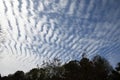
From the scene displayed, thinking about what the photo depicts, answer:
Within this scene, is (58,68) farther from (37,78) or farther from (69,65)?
(37,78)

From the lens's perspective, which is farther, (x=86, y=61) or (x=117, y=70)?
(x=117, y=70)

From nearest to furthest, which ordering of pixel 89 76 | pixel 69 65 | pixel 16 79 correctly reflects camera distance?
pixel 89 76
pixel 69 65
pixel 16 79

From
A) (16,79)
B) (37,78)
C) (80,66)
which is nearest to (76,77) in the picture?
(80,66)

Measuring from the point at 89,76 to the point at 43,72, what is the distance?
1967cm

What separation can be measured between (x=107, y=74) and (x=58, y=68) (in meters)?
17.8

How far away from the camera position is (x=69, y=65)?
81625 mm

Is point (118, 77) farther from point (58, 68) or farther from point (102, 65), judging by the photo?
point (58, 68)

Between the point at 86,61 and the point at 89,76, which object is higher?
the point at 86,61

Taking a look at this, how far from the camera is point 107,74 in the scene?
78.9m

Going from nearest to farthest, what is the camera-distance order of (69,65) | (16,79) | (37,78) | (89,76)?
(89,76) < (69,65) < (37,78) < (16,79)

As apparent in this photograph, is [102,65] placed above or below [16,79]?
below

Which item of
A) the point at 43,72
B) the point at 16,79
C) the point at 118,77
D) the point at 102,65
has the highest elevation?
the point at 16,79

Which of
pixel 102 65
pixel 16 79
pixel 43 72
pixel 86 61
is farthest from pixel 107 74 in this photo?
pixel 16 79

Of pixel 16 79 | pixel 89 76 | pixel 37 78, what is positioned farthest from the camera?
pixel 16 79
